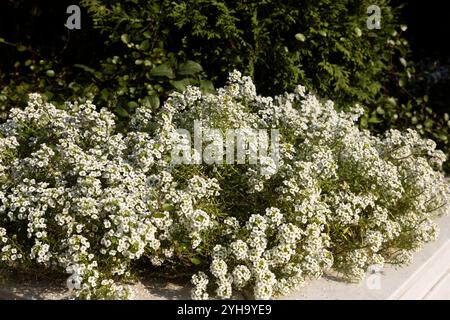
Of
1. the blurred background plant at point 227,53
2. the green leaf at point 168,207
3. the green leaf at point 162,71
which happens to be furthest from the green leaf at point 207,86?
the green leaf at point 168,207

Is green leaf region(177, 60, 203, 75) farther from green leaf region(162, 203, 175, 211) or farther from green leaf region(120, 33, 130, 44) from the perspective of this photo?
green leaf region(162, 203, 175, 211)

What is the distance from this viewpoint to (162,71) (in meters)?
4.29

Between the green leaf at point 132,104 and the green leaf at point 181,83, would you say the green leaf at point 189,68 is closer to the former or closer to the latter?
the green leaf at point 181,83

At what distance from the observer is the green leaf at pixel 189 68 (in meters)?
4.27

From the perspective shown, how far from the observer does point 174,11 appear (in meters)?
4.29

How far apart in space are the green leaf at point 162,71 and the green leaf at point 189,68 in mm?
66

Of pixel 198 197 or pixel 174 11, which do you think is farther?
pixel 174 11

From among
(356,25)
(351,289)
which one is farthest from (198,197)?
(356,25)

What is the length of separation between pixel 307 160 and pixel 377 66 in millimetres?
1871

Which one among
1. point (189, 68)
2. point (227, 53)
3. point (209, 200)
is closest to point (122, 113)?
point (189, 68)

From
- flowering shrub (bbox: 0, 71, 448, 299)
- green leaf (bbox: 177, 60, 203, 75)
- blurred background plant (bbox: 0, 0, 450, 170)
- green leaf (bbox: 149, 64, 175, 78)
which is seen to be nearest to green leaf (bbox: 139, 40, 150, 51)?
blurred background plant (bbox: 0, 0, 450, 170)

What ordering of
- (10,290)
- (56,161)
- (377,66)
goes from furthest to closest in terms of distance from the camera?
(377,66)
(56,161)
(10,290)

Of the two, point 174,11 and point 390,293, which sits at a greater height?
point 174,11

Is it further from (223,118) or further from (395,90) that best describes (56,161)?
(395,90)
